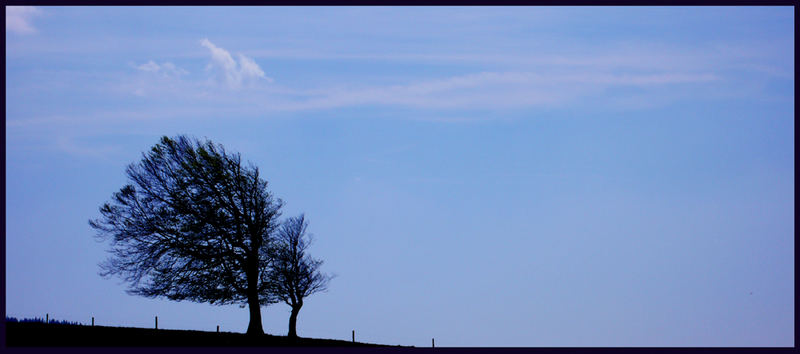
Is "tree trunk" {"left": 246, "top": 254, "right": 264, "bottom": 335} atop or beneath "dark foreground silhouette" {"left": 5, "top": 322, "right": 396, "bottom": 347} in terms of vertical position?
atop

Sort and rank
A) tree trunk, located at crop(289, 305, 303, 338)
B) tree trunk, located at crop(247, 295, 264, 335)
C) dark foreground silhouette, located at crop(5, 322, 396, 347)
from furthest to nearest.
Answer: tree trunk, located at crop(289, 305, 303, 338), tree trunk, located at crop(247, 295, 264, 335), dark foreground silhouette, located at crop(5, 322, 396, 347)

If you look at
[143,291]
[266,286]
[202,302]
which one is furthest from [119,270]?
[266,286]

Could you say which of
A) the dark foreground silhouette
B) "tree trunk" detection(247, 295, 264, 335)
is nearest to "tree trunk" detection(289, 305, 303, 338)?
the dark foreground silhouette

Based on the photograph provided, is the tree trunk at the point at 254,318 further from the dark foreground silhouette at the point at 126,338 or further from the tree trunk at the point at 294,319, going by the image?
the tree trunk at the point at 294,319

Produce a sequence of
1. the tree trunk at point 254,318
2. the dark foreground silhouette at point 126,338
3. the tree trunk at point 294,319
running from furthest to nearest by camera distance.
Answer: the tree trunk at point 294,319, the tree trunk at point 254,318, the dark foreground silhouette at point 126,338

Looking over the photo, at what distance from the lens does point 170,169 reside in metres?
47.7

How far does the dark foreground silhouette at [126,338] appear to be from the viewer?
128 feet

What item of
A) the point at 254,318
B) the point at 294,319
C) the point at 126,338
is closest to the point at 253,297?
the point at 254,318

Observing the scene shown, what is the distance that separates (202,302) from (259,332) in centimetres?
331

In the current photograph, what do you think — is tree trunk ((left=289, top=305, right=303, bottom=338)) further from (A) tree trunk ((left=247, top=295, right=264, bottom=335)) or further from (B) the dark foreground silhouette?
(A) tree trunk ((left=247, top=295, right=264, bottom=335))

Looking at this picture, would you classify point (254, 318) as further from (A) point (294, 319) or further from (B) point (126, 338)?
(B) point (126, 338)

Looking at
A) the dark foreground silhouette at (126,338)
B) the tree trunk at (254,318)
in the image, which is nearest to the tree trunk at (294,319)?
the dark foreground silhouette at (126,338)

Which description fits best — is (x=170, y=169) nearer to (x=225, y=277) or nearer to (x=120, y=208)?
(x=120, y=208)

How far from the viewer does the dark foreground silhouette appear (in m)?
39.1
